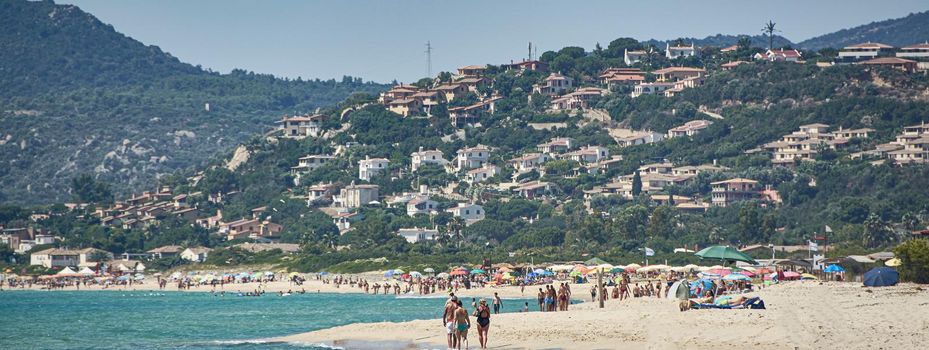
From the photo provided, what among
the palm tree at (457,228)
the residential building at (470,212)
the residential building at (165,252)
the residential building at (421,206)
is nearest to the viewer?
the palm tree at (457,228)

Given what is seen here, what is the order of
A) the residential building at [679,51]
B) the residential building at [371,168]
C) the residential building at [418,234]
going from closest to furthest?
the residential building at [418,234], the residential building at [371,168], the residential building at [679,51]

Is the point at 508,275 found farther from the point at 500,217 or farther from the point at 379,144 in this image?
the point at 379,144

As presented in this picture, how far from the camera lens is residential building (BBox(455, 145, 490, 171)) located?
445 feet

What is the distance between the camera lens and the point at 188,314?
6016 cm

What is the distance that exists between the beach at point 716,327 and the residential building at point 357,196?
282ft

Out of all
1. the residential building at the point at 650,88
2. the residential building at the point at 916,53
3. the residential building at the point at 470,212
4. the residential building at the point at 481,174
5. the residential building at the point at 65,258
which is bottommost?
the residential building at the point at 65,258

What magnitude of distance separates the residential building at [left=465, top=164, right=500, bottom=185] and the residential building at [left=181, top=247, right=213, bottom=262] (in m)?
27.9

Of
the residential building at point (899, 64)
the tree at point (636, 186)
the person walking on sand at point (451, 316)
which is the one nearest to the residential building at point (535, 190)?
the tree at point (636, 186)

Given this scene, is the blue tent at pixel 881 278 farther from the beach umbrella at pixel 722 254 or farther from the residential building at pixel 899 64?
the residential building at pixel 899 64

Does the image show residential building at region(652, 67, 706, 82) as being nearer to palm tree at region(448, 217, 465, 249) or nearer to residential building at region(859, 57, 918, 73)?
residential building at region(859, 57, 918, 73)

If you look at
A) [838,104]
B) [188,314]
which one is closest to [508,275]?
[188,314]

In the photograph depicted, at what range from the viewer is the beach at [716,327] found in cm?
2911

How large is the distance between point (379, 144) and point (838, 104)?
45627 millimetres

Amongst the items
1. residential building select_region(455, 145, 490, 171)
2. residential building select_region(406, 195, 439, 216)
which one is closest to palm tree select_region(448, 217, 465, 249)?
residential building select_region(406, 195, 439, 216)
